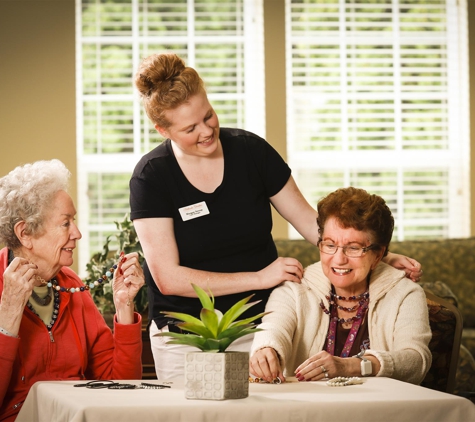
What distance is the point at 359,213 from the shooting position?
7.93 feet

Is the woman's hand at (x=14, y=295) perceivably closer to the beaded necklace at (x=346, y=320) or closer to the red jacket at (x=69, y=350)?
the red jacket at (x=69, y=350)

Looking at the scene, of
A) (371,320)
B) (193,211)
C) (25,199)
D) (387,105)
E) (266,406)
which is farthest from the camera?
(387,105)

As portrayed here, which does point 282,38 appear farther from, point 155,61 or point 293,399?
point 293,399

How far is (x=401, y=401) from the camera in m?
1.65

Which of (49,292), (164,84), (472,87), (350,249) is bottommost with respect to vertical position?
(49,292)

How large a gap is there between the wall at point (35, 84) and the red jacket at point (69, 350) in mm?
3260

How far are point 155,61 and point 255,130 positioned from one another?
11.0ft

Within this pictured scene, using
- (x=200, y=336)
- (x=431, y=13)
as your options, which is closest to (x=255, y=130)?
(x=431, y=13)

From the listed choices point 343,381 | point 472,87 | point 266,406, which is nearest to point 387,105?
point 472,87

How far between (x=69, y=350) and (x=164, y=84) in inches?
35.8

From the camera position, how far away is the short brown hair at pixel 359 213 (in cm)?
241

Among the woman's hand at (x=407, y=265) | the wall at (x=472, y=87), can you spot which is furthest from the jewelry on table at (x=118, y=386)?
the wall at (x=472, y=87)

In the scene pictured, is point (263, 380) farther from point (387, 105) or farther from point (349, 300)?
point (387, 105)

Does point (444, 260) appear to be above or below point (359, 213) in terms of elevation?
below
